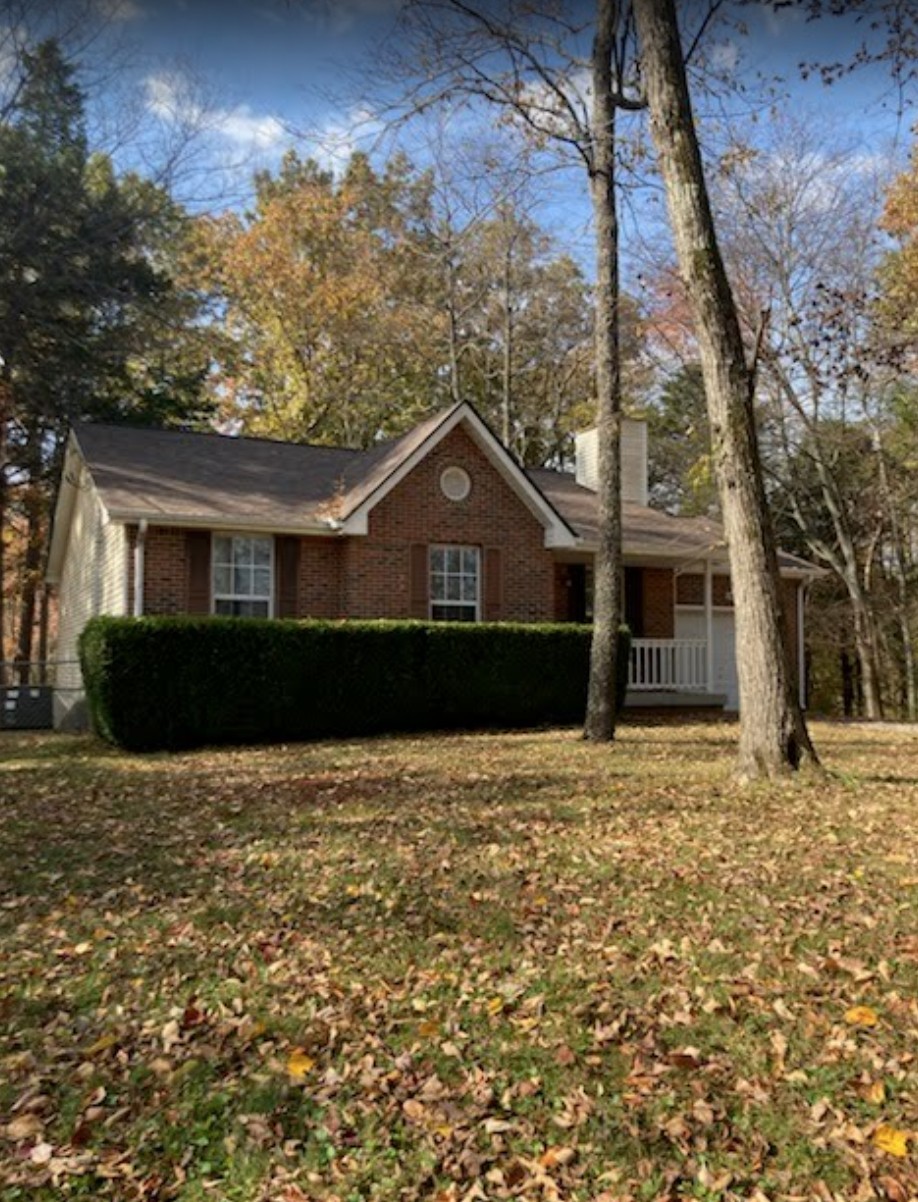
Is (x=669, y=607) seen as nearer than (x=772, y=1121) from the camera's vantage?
No

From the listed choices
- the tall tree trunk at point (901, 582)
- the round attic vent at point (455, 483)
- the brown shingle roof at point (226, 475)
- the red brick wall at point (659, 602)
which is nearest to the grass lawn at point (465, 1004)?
the brown shingle roof at point (226, 475)

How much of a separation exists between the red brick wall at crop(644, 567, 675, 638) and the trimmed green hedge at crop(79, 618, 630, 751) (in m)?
3.40

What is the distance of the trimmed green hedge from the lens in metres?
11.8

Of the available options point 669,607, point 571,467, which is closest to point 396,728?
point 669,607

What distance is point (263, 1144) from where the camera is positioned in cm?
309

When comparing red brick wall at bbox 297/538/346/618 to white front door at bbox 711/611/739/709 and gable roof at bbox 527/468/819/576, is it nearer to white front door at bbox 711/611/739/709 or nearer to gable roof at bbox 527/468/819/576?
gable roof at bbox 527/468/819/576

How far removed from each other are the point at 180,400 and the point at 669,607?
50.6 ft

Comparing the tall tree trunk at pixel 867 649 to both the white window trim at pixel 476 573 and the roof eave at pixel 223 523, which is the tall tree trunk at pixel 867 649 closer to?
the white window trim at pixel 476 573

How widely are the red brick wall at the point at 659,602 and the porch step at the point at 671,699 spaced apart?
1.12m

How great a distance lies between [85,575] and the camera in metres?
17.1

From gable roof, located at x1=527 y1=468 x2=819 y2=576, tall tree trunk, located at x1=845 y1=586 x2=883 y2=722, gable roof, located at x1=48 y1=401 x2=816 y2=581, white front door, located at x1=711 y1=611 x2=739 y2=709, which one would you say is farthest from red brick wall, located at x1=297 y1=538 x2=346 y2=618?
tall tree trunk, located at x1=845 y1=586 x2=883 y2=722

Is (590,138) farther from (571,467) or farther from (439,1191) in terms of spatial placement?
(571,467)

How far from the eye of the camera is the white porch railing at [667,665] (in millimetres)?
17047

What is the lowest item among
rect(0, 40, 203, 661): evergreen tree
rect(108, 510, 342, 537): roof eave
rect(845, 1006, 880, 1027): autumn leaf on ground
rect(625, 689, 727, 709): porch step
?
rect(845, 1006, 880, 1027): autumn leaf on ground
